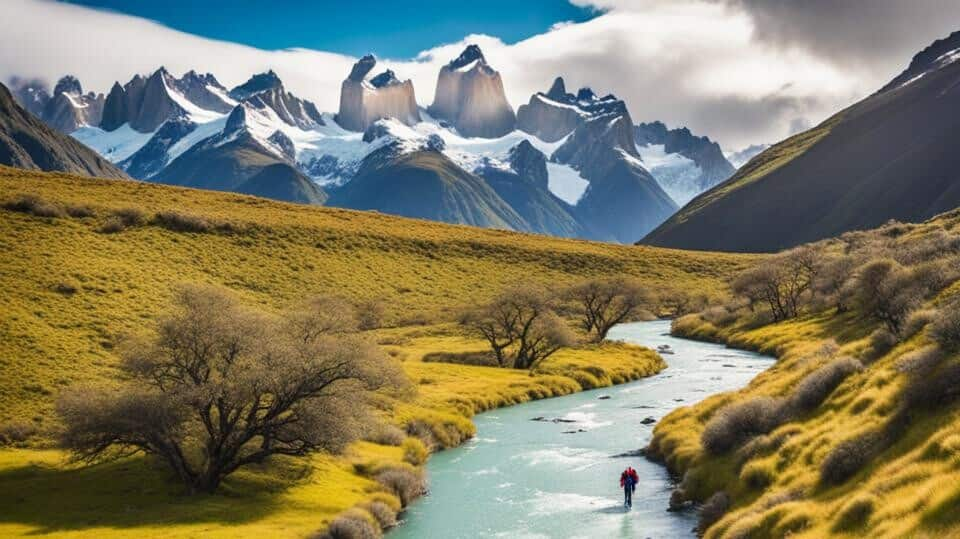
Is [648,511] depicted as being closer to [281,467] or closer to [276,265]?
[281,467]

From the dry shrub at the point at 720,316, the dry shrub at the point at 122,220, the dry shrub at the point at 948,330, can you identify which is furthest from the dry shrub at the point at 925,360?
the dry shrub at the point at 122,220

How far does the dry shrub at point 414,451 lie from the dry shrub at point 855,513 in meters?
34.6

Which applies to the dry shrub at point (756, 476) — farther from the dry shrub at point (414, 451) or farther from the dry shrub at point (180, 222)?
the dry shrub at point (180, 222)

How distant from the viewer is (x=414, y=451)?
58375mm

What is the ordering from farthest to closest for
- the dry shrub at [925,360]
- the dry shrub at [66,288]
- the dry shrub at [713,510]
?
the dry shrub at [66,288] < the dry shrub at [713,510] < the dry shrub at [925,360]

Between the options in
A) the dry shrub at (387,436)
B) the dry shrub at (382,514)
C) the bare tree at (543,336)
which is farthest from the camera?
the bare tree at (543,336)

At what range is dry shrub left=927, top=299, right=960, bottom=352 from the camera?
3203 cm

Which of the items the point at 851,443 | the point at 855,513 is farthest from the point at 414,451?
the point at 855,513

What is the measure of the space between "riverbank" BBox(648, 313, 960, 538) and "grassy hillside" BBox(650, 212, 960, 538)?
0.06 metres

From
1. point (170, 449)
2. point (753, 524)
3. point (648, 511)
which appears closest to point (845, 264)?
point (648, 511)

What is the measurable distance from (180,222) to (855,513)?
139668 mm

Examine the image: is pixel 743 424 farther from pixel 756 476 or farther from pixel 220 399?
pixel 220 399

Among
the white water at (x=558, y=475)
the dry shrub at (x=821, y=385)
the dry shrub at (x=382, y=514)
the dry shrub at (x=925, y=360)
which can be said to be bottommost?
the white water at (x=558, y=475)

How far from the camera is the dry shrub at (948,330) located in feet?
105
